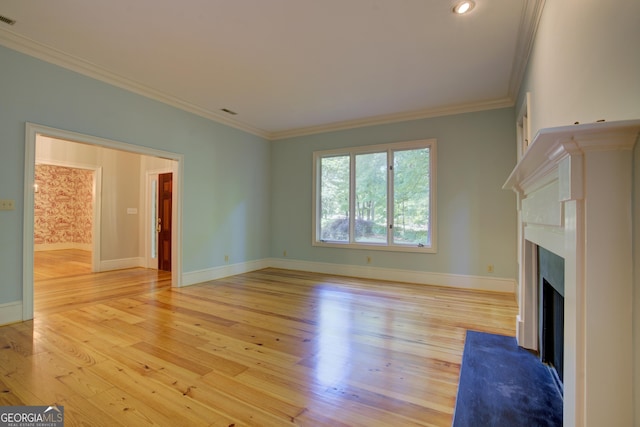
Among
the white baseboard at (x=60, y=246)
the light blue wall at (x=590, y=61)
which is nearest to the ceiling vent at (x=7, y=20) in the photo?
the light blue wall at (x=590, y=61)

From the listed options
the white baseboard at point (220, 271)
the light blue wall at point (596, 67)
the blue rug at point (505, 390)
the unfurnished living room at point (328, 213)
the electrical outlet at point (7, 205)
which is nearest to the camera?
the light blue wall at point (596, 67)

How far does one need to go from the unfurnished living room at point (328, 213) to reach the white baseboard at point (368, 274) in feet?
0.13

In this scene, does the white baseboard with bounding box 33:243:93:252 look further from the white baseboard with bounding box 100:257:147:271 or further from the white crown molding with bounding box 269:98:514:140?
the white crown molding with bounding box 269:98:514:140

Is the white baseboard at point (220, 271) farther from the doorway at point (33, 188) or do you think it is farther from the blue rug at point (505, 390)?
the blue rug at point (505, 390)

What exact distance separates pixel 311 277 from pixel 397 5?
4.17 meters

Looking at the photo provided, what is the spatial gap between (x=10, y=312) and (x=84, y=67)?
276 centimetres

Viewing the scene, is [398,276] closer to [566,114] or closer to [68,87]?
[566,114]

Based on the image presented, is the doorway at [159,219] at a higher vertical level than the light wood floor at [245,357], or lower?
higher

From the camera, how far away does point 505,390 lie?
1.92 meters

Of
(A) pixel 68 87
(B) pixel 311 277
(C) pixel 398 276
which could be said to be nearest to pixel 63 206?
(A) pixel 68 87

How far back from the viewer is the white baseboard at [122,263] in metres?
6.00

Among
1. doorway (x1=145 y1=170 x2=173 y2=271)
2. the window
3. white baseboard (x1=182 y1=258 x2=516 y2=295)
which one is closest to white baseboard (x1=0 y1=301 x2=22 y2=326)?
white baseboard (x1=182 y1=258 x2=516 y2=295)

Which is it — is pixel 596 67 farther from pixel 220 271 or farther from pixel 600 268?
pixel 220 271

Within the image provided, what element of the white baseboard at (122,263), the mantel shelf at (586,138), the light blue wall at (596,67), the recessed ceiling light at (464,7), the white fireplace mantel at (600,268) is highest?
the recessed ceiling light at (464,7)
